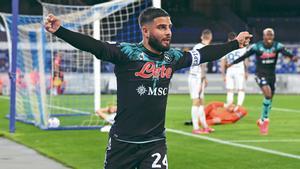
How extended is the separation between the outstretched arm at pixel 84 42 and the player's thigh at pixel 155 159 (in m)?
0.85

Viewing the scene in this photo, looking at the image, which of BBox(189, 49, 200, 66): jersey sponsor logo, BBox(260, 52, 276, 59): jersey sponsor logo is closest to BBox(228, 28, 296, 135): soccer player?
BBox(260, 52, 276, 59): jersey sponsor logo

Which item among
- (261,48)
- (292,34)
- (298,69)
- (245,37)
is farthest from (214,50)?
(292,34)

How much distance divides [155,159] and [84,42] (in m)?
1.23

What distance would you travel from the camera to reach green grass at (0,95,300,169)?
11.7 meters

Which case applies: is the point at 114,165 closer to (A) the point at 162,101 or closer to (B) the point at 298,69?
(A) the point at 162,101

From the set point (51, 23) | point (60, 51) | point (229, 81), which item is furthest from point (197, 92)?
point (51, 23)

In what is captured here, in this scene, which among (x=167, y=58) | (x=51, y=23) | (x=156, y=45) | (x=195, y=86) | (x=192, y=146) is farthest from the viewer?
(x=195, y=86)

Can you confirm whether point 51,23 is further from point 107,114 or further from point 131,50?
point 107,114

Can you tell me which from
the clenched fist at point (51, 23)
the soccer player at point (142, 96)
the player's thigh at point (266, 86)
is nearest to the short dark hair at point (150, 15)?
the soccer player at point (142, 96)

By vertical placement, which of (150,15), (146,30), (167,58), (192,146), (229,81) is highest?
(150,15)

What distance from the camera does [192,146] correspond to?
14.1 m

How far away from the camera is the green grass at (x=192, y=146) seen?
460 inches

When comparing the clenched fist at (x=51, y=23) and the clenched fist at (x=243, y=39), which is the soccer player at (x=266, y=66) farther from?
the clenched fist at (x=51, y=23)

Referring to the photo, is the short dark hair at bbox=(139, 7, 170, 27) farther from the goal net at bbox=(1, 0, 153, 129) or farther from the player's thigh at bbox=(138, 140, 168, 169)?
the goal net at bbox=(1, 0, 153, 129)
